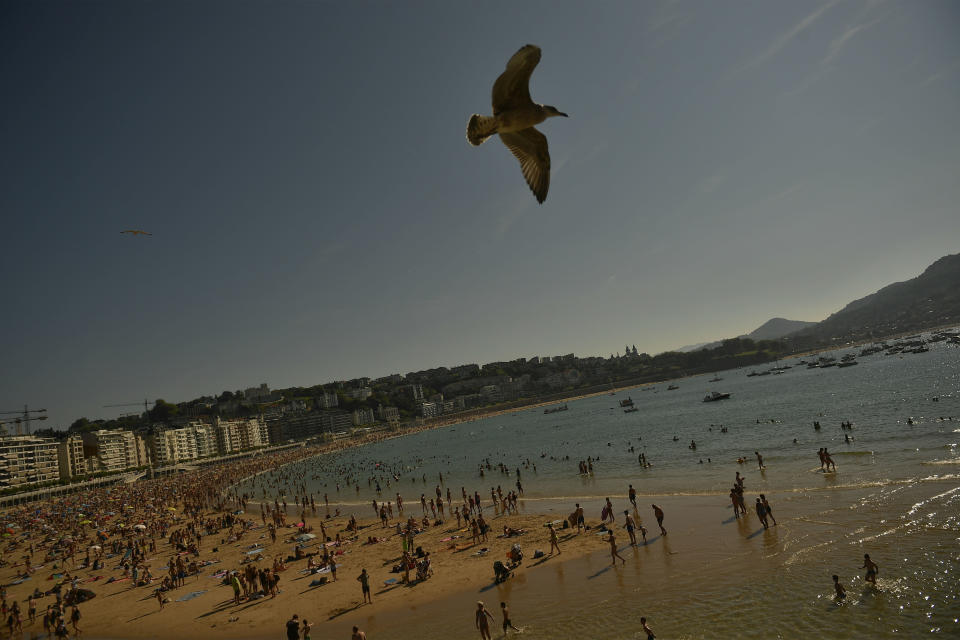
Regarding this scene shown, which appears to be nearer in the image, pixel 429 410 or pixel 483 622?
pixel 483 622

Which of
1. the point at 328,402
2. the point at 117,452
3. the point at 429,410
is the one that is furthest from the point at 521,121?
the point at 328,402

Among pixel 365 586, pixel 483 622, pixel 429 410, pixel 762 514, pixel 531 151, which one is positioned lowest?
pixel 429 410

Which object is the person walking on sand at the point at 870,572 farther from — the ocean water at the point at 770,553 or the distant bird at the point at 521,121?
the distant bird at the point at 521,121

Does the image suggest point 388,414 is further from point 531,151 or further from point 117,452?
point 531,151

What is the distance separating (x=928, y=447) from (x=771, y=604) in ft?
72.6

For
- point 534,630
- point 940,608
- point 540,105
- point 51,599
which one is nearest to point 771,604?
point 940,608

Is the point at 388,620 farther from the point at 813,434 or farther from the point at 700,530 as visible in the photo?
the point at 813,434

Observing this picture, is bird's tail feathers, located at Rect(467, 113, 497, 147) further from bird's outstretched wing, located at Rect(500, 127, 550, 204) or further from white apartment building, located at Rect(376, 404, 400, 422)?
white apartment building, located at Rect(376, 404, 400, 422)

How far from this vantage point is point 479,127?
15.1 feet

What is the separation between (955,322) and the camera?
18338 centimetres

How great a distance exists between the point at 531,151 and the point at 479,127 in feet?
2.18

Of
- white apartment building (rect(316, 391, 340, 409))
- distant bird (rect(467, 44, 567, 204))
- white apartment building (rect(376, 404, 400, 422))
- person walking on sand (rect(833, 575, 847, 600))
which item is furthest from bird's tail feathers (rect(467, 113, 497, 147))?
white apartment building (rect(316, 391, 340, 409))

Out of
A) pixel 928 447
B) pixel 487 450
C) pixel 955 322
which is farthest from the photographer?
pixel 955 322

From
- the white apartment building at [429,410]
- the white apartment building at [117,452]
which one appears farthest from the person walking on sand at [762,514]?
the white apartment building at [429,410]
